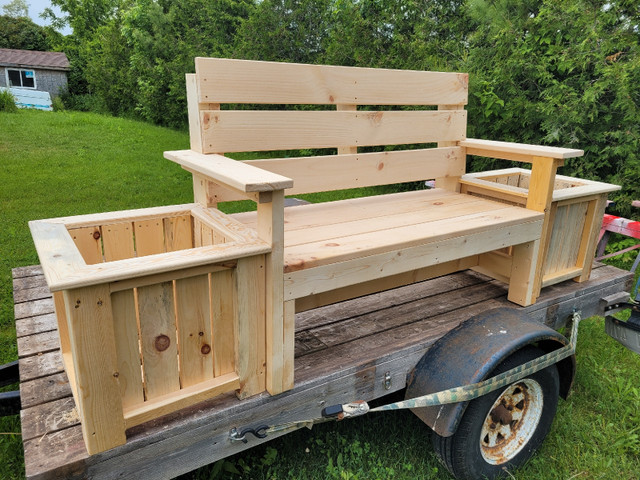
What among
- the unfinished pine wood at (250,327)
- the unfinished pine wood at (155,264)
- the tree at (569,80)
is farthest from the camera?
the tree at (569,80)

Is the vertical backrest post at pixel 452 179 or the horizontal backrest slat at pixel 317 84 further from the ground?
the horizontal backrest slat at pixel 317 84

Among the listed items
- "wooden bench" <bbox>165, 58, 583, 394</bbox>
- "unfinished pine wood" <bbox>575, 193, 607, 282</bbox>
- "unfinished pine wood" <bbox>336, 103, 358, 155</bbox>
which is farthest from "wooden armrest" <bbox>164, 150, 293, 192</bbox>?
"unfinished pine wood" <bbox>575, 193, 607, 282</bbox>

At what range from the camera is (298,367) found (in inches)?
79.9

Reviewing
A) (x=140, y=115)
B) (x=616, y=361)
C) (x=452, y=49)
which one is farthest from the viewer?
(x=140, y=115)

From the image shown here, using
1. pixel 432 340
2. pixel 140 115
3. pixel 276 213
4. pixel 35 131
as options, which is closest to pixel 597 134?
pixel 432 340

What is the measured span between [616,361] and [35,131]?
12.5 meters

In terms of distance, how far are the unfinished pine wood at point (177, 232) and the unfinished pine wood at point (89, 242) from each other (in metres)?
0.29

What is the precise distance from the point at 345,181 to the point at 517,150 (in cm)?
93

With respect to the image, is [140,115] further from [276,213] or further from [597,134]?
[276,213]

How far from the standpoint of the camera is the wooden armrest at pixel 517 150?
2.50m

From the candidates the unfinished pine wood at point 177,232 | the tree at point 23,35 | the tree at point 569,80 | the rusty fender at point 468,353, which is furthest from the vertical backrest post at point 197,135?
the tree at point 23,35

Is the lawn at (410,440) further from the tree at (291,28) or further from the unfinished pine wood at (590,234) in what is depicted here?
the tree at (291,28)

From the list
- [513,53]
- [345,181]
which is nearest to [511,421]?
[345,181]

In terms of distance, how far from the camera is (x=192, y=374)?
1.71 metres
